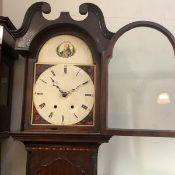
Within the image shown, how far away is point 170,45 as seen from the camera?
1015 millimetres

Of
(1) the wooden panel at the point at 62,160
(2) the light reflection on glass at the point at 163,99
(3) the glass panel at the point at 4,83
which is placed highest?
(3) the glass panel at the point at 4,83

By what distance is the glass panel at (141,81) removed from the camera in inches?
39.8

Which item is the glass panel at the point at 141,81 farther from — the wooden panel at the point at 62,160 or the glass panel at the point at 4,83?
the glass panel at the point at 4,83

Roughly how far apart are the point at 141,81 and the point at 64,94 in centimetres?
27

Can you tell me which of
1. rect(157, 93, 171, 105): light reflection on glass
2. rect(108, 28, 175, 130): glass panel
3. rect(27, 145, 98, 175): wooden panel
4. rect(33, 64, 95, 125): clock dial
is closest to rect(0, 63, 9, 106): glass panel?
rect(33, 64, 95, 125): clock dial

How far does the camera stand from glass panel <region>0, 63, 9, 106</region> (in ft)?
3.47

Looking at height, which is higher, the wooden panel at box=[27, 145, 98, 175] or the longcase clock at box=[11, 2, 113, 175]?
the longcase clock at box=[11, 2, 113, 175]

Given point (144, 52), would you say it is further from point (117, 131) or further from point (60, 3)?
point (60, 3)

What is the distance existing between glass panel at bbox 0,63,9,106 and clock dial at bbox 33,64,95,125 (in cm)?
13

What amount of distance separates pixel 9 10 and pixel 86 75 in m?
0.49

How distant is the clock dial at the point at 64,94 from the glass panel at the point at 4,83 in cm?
13

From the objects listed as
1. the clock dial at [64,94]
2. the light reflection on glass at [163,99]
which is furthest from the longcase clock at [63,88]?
the light reflection on glass at [163,99]

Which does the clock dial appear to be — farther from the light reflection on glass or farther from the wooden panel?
the light reflection on glass

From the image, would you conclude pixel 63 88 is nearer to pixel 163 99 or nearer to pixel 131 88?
pixel 131 88
